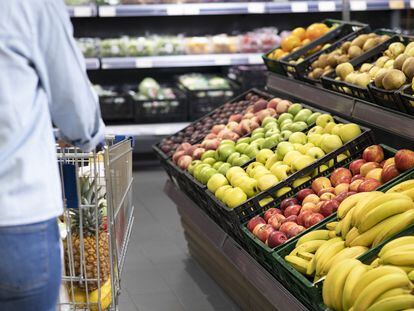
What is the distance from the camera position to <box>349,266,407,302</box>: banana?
8.03 feet

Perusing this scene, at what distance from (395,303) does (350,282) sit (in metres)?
0.23

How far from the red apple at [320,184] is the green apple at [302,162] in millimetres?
149

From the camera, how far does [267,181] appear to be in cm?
367

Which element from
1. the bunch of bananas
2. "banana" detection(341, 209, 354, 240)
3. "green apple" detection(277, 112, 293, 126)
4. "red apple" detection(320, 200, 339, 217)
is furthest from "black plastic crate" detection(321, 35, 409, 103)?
the bunch of bananas

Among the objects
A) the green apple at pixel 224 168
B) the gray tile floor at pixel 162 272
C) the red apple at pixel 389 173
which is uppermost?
the red apple at pixel 389 173

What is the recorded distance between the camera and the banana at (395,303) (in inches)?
91.0

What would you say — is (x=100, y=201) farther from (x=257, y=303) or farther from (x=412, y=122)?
(x=412, y=122)

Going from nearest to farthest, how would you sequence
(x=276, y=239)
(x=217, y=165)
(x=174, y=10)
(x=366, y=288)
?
(x=366, y=288) < (x=276, y=239) < (x=217, y=165) < (x=174, y=10)

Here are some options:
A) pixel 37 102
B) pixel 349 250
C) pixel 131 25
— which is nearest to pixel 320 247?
pixel 349 250

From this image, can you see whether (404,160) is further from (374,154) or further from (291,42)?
(291,42)

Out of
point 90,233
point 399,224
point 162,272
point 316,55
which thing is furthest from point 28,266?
point 316,55

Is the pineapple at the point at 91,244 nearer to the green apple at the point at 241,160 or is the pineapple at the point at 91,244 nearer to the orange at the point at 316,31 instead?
the green apple at the point at 241,160

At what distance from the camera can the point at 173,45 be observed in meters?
7.33

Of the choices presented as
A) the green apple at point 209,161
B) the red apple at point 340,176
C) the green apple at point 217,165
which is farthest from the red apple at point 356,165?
the green apple at point 209,161
